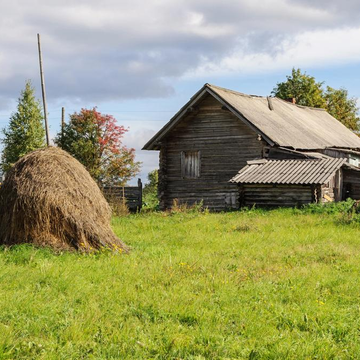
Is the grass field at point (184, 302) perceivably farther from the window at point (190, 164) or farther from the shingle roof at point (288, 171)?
the window at point (190, 164)

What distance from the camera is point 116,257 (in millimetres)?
10406

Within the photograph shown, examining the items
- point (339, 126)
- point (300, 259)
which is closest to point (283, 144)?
point (300, 259)

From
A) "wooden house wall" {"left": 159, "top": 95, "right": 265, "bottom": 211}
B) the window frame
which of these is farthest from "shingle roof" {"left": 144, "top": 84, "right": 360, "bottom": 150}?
the window frame

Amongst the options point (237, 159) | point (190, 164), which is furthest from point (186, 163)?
point (237, 159)

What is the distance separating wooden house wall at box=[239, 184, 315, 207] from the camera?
72.9 feet

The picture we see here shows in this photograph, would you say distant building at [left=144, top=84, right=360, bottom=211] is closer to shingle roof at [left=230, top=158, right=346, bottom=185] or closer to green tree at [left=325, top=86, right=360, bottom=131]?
shingle roof at [left=230, top=158, right=346, bottom=185]

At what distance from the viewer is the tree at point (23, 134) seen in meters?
42.5

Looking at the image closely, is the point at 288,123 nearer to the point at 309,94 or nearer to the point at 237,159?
the point at 237,159

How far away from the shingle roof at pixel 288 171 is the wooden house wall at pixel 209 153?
1498 millimetres

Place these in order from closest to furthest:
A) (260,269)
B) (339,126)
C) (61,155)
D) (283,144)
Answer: (260,269) < (61,155) < (283,144) < (339,126)

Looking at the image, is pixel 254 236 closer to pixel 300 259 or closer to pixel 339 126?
pixel 300 259

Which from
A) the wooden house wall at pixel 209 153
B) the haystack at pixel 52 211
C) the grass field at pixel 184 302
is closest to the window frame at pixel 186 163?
the wooden house wall at pixel 209 153

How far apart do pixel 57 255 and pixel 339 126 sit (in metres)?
34.9

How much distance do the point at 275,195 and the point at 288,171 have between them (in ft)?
4.00
